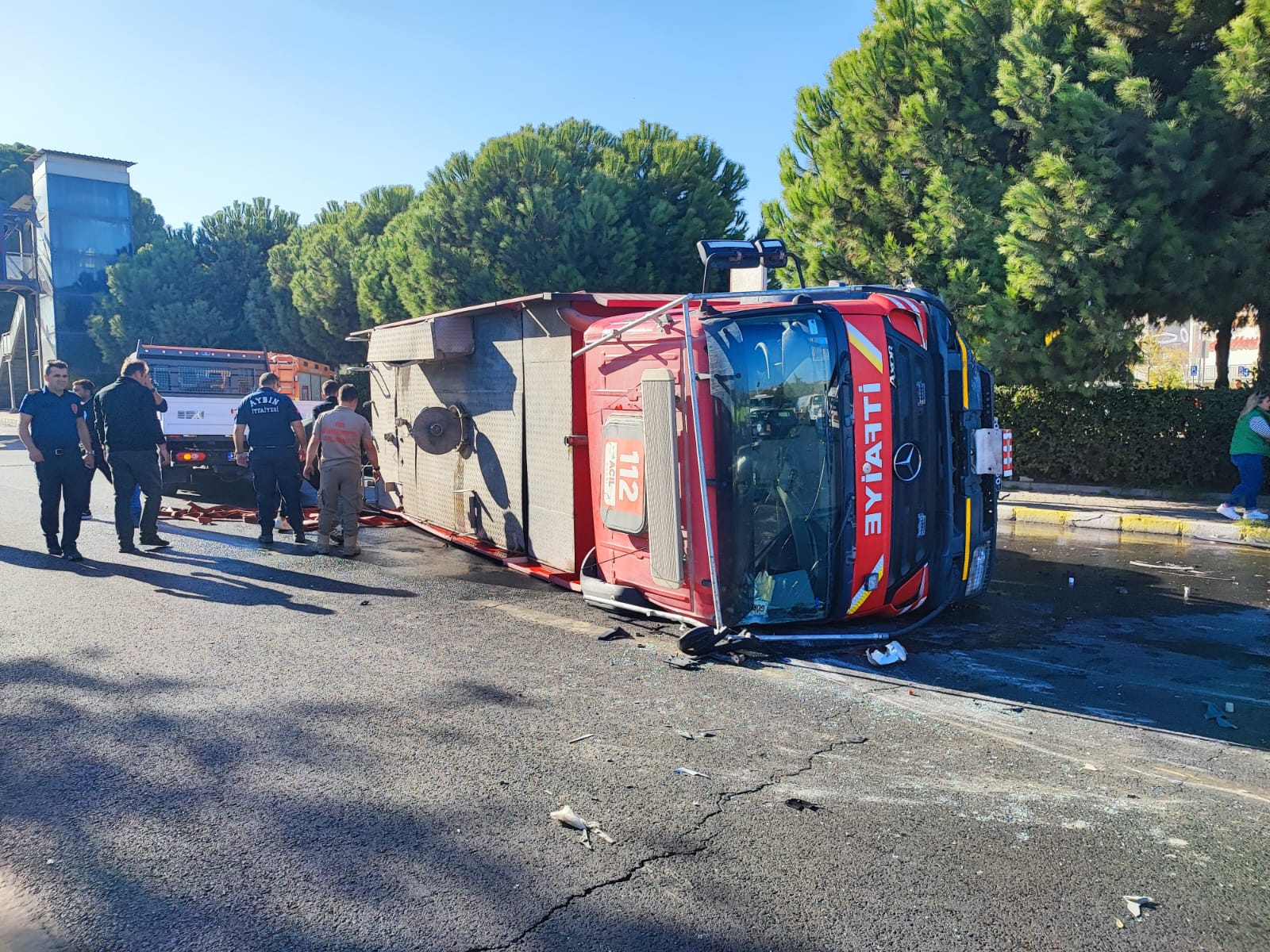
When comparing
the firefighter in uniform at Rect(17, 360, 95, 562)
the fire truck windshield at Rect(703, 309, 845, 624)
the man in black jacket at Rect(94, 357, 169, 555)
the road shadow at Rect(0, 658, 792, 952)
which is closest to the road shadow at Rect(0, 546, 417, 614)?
the firefighter in uniform at Rect(17, 360, 95, 562)

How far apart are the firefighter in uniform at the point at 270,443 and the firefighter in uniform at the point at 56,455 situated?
4.94 feet

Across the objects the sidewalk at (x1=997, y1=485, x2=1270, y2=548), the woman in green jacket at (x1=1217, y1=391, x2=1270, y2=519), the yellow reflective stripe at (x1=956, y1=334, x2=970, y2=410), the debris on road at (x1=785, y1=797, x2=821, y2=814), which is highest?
the yellow reflective stripe at (x1=956, y1=334, x2=970, y2=410)

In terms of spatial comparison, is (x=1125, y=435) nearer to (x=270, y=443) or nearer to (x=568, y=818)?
(x=270, y=443)

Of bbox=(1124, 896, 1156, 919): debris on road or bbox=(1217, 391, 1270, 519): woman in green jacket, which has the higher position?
bbox=(1217, 391, 1270, 519): woman in green jacket

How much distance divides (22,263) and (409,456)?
131 ft

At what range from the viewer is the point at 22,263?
4134 centimetres

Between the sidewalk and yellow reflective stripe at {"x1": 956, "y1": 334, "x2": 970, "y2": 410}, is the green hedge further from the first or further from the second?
yellow reflective stripe at {"x1": 956, "y1": 334, "x2": 970, "y2": 410}

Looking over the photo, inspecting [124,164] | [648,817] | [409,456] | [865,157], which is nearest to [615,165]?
[865,157]

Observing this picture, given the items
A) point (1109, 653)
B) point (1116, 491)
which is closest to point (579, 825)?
point (1109, 653)

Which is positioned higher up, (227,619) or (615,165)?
(615,165)

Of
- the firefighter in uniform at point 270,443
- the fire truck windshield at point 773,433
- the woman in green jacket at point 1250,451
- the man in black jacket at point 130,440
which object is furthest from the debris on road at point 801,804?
the woman in green jacket at point 1250,451

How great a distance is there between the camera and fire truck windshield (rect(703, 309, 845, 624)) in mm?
5707

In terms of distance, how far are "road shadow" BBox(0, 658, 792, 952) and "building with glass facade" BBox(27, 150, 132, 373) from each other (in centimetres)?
4087

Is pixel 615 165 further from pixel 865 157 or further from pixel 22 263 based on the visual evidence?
pixel 22 263
